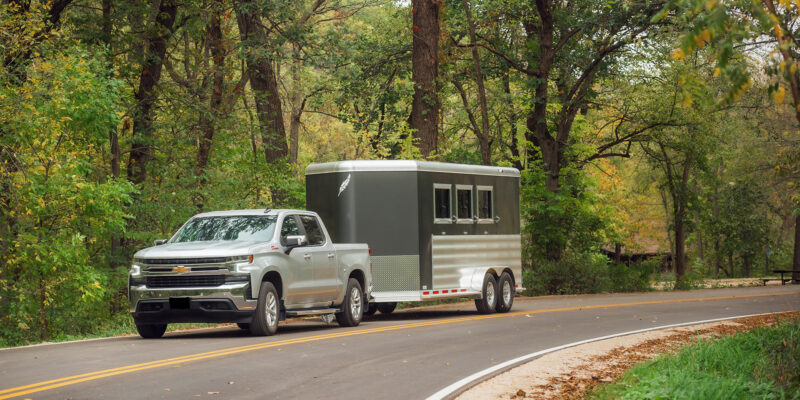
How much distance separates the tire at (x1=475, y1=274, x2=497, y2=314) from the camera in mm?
21500

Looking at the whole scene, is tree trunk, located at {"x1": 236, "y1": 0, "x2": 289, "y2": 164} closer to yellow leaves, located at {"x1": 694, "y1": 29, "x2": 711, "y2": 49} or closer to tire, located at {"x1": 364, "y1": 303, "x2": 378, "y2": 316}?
tire, located at {"x1": 364, "y1": 303, "x2": 378, "y2": 316}

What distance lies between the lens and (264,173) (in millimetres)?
26984

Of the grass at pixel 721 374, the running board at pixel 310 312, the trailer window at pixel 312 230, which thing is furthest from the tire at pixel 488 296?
the grass at pixel 721 374

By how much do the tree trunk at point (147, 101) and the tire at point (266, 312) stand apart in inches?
568

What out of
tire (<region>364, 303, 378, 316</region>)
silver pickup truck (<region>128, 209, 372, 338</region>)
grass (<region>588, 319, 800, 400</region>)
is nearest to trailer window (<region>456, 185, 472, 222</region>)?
tire (<region>364, 303, 378, 316</region>)

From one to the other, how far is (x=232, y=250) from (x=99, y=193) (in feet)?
19.7

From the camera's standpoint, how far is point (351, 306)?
18.2 metres

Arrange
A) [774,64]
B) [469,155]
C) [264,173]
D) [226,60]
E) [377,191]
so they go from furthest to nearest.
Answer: [469,155], [226,60], [264,173], [377,191], [774,64]

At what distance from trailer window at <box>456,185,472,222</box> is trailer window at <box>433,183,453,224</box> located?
370mm

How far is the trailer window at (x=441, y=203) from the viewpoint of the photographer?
20.4m

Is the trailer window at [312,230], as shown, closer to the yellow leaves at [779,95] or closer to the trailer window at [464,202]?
the trailer window at [464,202]

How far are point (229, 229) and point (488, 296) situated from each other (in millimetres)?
7495

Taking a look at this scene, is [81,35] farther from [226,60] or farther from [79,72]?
[79,72]

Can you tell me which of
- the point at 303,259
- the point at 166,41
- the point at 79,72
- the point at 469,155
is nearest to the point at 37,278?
the point at 79,72
